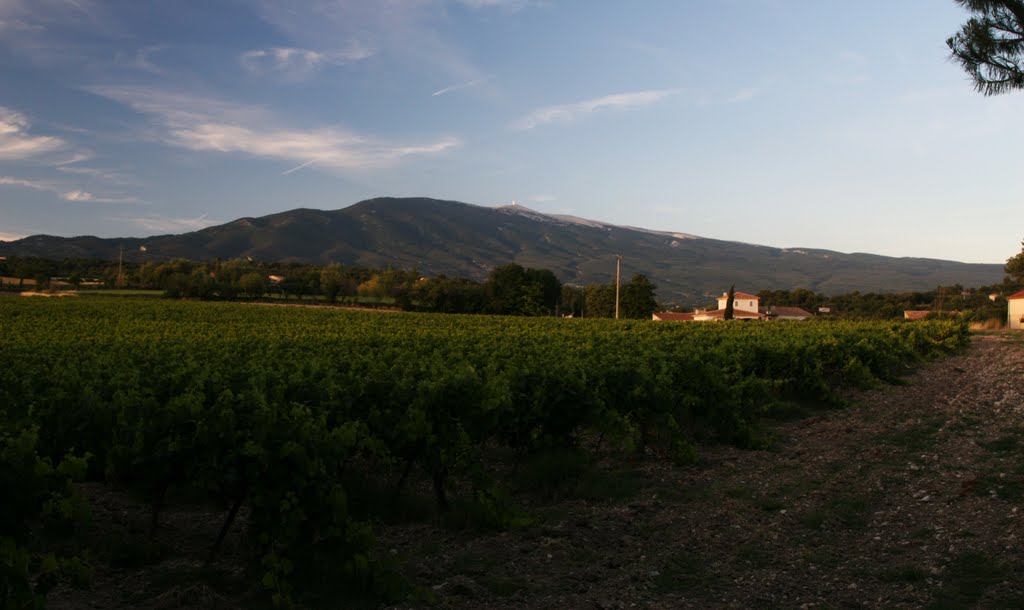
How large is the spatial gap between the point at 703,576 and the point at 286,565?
3451mm

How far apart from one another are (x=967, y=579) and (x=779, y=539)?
66.2 inches

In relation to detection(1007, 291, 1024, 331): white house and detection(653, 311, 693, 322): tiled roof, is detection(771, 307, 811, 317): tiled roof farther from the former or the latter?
detection(1007, 291, 1024, 331): white house

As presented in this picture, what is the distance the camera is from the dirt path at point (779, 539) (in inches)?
223

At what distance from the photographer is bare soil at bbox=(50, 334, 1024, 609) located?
568 centimetres

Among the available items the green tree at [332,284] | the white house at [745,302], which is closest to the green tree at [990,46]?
the green tree at [332,284]

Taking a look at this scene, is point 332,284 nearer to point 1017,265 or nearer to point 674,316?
point 674,316

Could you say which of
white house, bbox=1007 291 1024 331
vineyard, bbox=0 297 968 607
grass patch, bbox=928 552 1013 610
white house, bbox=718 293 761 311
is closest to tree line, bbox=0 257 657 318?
white house, bbox=718 293 761 311

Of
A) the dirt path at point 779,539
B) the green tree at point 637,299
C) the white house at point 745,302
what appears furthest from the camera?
the white house at point 745,302

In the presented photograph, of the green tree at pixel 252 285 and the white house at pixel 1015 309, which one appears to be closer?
the white house at pixel 1015 309

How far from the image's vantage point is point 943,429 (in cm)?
1151

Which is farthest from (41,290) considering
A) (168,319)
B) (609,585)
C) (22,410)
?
(609,585)

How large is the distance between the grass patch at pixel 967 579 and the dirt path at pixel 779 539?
1 cm

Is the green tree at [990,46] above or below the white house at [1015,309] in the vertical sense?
above

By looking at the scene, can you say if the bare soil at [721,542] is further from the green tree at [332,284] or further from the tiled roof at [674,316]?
the green tree at [332,284]
